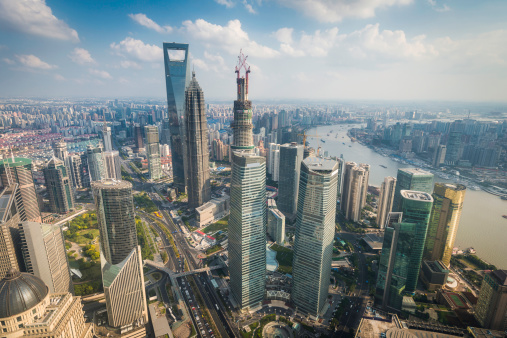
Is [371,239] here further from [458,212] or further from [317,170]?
[317,170]

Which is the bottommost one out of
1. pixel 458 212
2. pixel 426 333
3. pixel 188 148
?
pixel 426 333

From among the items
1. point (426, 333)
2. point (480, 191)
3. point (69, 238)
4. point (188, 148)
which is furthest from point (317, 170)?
point (480, 191)

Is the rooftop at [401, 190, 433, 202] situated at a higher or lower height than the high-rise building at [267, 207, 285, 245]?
higher

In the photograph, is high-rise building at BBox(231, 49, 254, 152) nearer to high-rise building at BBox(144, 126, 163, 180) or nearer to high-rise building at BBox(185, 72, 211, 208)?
high-rise building at BBox(185, 72, 211, 208)

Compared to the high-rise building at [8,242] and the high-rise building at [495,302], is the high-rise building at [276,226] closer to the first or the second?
the high-rise building at [495,302]

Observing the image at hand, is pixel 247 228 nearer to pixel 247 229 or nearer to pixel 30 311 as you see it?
pixel 247 229

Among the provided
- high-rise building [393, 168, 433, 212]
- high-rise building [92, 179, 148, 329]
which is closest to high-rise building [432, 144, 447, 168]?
high-rise building [393, 168, 433, 212]
